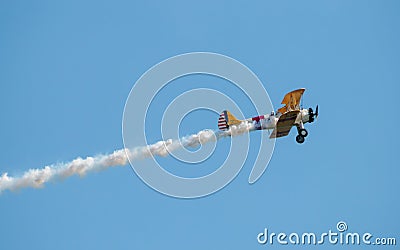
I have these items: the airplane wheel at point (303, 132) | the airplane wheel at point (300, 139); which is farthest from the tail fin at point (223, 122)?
the airplane wheel at point (303, 132)

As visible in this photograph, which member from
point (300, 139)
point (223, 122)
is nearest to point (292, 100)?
point (300, 139)

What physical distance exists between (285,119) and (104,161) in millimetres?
11452

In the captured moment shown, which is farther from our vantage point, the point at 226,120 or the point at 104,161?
the point at 226,120

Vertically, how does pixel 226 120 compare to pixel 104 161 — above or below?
above

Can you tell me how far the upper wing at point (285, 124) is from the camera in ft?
141

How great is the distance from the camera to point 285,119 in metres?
43.4

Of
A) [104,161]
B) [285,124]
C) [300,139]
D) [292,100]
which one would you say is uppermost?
[292,100]

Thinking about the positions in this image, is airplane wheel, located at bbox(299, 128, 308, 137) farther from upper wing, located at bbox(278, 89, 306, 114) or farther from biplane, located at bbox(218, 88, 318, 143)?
upper wing, located at bbox(278, 89, 306, 114)

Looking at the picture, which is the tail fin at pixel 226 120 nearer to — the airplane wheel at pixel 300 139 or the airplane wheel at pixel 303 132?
the airplane wheel at pixel 300 139

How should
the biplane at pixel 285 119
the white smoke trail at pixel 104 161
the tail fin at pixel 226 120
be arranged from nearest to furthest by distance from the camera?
1. the white smoke trail at pixel 104 161
2. the biplane at pixel 285 119
3. the tail fin at pixel 226 120

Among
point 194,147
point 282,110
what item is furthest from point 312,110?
point 194,147

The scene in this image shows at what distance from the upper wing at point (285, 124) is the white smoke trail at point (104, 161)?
176cm

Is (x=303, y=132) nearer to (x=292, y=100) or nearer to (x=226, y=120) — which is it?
(x=292, y=100)

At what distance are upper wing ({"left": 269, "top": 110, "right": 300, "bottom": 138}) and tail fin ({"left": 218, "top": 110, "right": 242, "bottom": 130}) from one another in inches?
98.6
